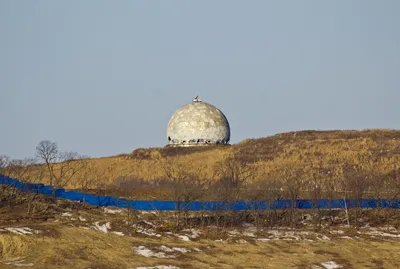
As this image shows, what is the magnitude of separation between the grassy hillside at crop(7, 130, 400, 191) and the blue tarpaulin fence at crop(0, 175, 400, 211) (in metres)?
9.47

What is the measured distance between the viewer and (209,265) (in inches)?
1085

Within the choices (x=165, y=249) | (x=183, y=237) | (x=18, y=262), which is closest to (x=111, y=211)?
(x=183, y=237)

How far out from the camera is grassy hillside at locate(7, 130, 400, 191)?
57.2 meters

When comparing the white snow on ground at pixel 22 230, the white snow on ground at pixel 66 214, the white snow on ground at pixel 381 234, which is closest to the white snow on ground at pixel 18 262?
the white snow on ground at pixel 22 230

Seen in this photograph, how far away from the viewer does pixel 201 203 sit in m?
39.9

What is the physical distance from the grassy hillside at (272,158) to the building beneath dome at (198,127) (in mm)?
2588

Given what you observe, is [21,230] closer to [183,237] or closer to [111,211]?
[183,237]

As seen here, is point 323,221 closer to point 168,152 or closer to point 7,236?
point 7,236

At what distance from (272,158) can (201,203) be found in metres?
24.5

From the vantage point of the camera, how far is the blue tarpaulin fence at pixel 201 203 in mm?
40375

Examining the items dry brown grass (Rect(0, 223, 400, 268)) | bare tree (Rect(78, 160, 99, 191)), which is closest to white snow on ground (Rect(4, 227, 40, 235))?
dry brown grass (Rect(0, 223, 400, 268))

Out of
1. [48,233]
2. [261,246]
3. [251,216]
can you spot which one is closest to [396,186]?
[251,216]

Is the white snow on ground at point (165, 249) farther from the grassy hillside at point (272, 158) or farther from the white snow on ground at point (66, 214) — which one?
the grassy hillside at point (272, 158)

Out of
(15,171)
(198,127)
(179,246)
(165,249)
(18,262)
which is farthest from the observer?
(198,127)
